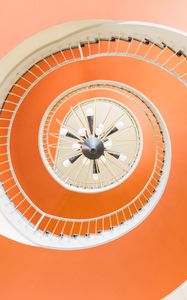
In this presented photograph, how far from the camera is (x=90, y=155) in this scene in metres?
6.19

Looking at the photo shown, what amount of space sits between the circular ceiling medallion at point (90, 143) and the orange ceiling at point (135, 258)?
1.74m

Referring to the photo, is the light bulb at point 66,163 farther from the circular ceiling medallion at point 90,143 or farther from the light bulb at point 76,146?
the light bulb at point 76,146

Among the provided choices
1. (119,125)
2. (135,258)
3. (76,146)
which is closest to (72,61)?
(119,125)

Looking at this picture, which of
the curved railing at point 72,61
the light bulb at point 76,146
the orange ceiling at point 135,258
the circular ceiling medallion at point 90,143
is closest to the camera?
the curved railing at point 72,61

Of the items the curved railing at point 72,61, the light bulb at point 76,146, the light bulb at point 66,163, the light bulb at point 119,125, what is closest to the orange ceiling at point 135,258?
the curved railing at point 72,61

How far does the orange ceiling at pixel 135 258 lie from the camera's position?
3.99 metres

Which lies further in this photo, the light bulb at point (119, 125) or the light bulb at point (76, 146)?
the light bulb at point (76, 146)

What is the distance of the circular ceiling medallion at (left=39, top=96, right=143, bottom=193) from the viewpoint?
20.0 ft

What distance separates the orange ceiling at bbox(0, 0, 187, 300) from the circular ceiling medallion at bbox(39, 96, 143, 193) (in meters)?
1.74

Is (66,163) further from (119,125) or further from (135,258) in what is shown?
(135,258)

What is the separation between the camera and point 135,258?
4383 millimetres

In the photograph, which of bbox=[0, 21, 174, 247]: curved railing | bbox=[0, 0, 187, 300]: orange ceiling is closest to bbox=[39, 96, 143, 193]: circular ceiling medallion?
bbox=[0, 21, 174, 247]: curved railing

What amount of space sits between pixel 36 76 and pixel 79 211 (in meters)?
3.85

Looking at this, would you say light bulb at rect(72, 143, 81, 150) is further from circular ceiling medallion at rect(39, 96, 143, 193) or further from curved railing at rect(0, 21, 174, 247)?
curved railing at rect(0, 21, 174, 247)
